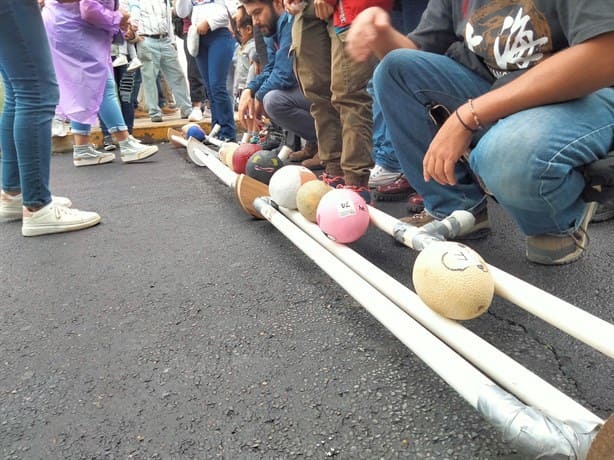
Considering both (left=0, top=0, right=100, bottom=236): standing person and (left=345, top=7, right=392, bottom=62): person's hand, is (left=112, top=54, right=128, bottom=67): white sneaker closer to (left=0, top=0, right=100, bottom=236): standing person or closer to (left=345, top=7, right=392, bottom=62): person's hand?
(left=0, top=0, right=100, bottom=236): standing person

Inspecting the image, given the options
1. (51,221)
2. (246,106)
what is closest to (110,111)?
(246,106)

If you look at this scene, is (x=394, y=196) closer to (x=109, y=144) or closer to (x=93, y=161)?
(x=93, y=161)

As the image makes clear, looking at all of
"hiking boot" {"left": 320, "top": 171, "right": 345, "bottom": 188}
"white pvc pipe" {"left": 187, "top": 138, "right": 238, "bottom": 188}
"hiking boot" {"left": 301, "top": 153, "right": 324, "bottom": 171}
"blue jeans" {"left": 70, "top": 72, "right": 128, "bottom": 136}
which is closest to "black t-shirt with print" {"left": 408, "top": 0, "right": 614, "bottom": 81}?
"hiking boot" {"left": 320, "top": 171, "right": 345, "bottom": 188}

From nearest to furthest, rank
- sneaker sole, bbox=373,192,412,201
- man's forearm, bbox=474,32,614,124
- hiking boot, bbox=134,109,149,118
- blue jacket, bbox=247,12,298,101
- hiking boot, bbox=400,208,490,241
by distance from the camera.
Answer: man's forearm, bbox=474,32,614,124, hiking boot, bbox=400,208,490,241, sneaker sole, bbox=373,192,412,201, blue jacket, bbox=247,12,298,101, hiking boot, bbox=134,109,149,118

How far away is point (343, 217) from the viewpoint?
148cm

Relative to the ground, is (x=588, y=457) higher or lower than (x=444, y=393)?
higher

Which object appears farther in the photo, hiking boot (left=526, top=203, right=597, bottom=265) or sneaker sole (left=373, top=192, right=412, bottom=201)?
sneaker sole (left=373, top=192, right=412, bottom=201)

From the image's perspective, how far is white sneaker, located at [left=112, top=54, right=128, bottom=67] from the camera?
15.6 feet

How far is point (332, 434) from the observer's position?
0.86m

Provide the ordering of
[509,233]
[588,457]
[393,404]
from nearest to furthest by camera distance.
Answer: [588,457], [393,404], [509,233]

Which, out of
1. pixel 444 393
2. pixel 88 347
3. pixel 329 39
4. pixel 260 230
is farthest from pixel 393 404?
pixel 329 39

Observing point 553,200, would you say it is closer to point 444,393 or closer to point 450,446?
point 444,393

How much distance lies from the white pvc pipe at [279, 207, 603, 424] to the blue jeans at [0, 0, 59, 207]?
163 centimetres

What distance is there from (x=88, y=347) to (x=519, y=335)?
1104 mm
